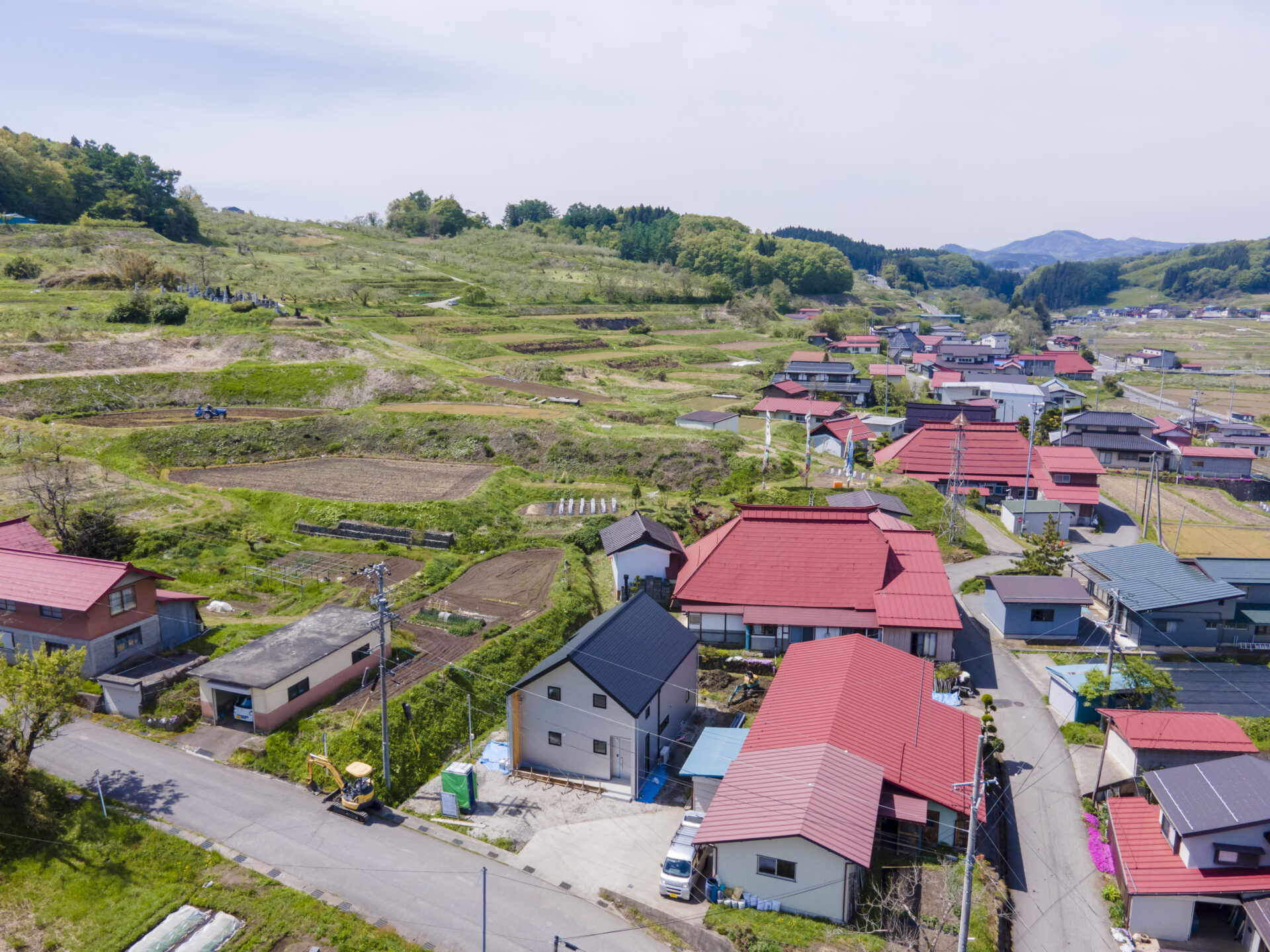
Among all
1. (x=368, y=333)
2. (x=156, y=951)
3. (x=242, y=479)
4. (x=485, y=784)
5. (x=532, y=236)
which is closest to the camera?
(x=156, y=951)

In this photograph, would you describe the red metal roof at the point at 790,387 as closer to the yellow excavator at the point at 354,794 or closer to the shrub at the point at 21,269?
the yellow excavator at the point at 354,794

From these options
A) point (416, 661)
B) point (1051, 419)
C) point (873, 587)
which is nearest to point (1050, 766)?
point (873, 587)

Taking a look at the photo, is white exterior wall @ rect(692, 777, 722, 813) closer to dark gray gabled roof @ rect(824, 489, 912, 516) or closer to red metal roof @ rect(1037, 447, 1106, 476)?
dark gray gabled roof @ rect(824, 489, 912, 516)

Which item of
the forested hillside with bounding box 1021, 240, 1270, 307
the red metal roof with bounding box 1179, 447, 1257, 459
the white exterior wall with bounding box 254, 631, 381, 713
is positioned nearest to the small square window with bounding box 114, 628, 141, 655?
the white exterior wall with bounding box 254, 631, 381, 713

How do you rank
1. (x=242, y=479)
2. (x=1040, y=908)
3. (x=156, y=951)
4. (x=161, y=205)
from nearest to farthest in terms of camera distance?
(x=156, y=951)
(x=1040, y=908)
(x=242, y=479)
(x=161, y=205)

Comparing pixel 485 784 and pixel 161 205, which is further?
pixel 161 205

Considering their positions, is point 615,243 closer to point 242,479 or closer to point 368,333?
point 368,333

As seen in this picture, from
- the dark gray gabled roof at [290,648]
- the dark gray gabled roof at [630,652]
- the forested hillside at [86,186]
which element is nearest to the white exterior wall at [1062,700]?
the dark gray gabled roof at [630,652]
